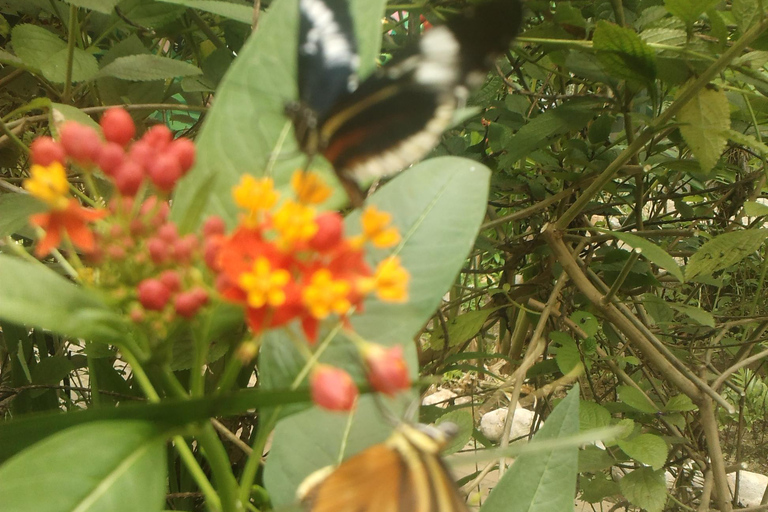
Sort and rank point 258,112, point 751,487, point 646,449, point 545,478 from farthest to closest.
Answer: point 751,487
point 646,449
point 545,478
point 258,112

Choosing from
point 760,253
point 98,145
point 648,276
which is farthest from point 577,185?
point 98,145

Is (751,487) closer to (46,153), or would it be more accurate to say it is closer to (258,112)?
(258,112)

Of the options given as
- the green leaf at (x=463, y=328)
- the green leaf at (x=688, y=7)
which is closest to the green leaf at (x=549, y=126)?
the green leaf at (x=688, y=7)

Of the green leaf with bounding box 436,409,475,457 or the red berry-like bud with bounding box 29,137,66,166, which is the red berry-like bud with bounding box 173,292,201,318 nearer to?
the red berry-like bud with bounding box 29,137,66,166

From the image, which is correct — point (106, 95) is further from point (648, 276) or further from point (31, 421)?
point (648, 276)

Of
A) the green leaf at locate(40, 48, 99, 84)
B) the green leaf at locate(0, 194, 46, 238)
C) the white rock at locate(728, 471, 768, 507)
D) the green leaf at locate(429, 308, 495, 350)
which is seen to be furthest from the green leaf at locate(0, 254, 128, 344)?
the white rock at locate(728, 471, 768, 507)

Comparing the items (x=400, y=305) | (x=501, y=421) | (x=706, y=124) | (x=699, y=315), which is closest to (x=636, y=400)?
(x=699, y=315)
